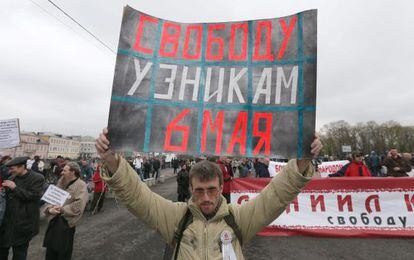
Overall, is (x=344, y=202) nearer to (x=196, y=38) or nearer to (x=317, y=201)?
(x=317, y=201)

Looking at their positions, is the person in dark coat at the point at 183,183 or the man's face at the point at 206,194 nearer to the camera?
the man's face at the point at 206,194

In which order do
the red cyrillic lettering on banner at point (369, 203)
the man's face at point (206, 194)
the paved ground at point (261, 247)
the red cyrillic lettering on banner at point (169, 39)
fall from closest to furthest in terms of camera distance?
the man's face at point (206, 194) < the red cyrillic lettering on banner at point (169, 39) < the paved ground at point (261, 247) < the red cyrillic lettering on banner at point (369, 203)

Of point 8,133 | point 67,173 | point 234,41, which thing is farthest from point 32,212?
point 234,41

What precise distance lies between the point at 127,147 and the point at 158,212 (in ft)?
1.84

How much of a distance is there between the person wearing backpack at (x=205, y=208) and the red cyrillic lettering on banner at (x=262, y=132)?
0.36 metres

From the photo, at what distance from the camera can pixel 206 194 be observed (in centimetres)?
201

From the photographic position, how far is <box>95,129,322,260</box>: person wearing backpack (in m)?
1.96

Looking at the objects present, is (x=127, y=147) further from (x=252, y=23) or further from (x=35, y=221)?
(x=35, y=221)

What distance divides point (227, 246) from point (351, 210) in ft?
21.0

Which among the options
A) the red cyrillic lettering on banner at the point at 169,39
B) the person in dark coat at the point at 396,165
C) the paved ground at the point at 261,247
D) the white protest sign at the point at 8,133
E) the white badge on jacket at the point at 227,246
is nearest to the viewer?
the white badge on jacket at the point at 227,246

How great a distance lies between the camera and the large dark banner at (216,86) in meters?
2.46

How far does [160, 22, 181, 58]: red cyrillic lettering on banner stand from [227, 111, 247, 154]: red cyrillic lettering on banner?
31.4 inches

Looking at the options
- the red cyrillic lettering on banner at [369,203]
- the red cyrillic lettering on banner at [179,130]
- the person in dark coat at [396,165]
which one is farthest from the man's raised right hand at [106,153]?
the person in dark coat at [396,165]

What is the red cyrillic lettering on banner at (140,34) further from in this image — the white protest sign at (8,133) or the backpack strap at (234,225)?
the white protest sign at (8,133)
